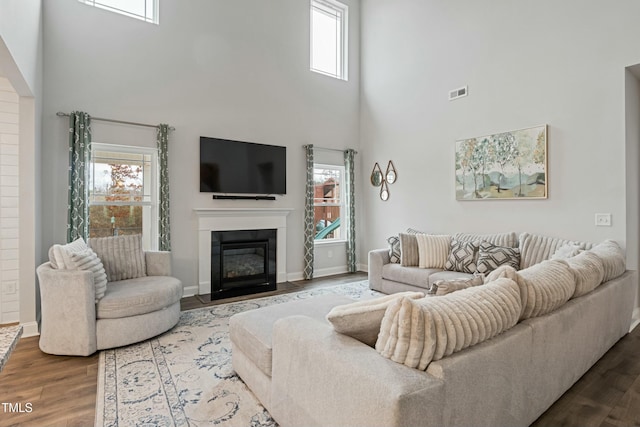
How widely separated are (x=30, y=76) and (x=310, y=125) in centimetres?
369

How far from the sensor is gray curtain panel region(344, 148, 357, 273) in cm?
620

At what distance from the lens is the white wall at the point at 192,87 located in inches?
153

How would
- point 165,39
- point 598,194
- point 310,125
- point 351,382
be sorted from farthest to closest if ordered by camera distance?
1. point 310,125
2. point 165,39
3. point 598,194
4. point 351,382

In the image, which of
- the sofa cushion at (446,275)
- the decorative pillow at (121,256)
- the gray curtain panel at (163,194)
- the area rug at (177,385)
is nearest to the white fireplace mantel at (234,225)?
the gray curtain panel at (163,194)

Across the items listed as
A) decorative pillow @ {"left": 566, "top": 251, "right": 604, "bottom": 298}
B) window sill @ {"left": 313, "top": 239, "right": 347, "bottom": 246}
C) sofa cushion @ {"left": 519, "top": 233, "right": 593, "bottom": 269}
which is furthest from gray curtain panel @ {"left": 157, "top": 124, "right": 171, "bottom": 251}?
sofa cushion @ {"left": 519, "top": 233, "right": 593, "bottom": 269}

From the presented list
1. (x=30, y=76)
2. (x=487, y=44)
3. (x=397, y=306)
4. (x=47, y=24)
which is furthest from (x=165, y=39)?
(x=397, y=306)

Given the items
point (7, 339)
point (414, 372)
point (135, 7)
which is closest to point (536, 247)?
point (414, 372)

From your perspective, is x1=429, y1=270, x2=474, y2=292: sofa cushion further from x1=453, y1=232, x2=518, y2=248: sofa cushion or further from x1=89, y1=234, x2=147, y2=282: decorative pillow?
x1=89, y1=234, x2=147, y2=282: decorative pillow

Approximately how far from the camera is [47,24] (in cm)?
379

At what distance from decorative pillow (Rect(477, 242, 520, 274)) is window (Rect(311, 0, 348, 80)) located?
4.12 meters

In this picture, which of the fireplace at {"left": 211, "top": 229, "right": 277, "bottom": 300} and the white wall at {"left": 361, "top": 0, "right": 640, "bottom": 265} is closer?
the white wall at {"left": 361, "top": 0, "right": 640, "bottom": 265}

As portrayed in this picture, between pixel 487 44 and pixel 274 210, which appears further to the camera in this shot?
pixel 274 210

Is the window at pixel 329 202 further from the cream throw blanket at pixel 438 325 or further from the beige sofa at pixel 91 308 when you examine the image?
the cream throw blanket at pixel 438 325

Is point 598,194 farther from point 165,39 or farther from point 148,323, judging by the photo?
point 165,39
